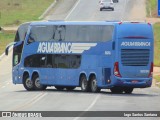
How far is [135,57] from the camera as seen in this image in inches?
1475

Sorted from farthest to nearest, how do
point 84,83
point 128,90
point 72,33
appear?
point 128,90 → point 72,33 → point 84,83

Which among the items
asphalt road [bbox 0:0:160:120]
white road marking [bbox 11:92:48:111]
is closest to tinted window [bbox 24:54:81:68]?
asphalt road [bbox 0:0:160:120]

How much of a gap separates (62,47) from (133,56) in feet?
13.5

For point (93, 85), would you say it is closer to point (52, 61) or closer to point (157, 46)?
point (52, 61)

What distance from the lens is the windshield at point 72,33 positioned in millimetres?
37656

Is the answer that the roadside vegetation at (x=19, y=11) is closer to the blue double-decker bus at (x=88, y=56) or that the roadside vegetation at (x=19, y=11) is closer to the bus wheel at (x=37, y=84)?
the bus wheel at (x=37, y=84)

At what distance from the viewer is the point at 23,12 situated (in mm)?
92375

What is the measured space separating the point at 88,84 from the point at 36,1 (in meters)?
64.2

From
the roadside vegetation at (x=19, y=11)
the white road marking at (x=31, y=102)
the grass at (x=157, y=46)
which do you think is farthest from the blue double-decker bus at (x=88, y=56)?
the roadside vegetation at (x=19, y=11)

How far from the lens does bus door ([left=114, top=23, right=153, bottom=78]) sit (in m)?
37.2

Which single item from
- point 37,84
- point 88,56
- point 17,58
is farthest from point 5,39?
point 88,56

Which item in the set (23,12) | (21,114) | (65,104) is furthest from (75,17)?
(21,114)

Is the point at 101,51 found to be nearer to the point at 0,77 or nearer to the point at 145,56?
the point at 145,56

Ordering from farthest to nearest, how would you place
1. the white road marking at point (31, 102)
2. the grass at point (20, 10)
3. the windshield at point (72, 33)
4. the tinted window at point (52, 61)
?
the grass at point (20, 10) → the tinted window at point (52, 61) → the windshield at point (72, 33) → the white road marking at point (31, 102)
